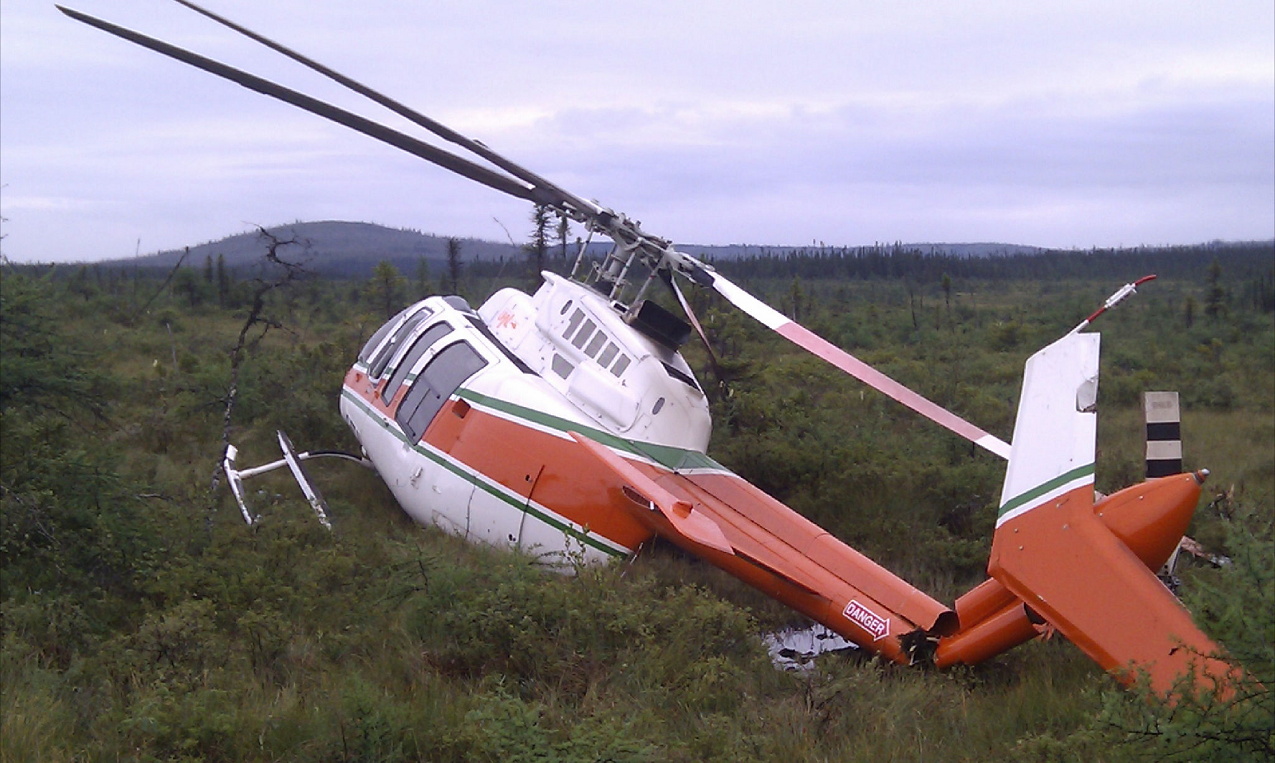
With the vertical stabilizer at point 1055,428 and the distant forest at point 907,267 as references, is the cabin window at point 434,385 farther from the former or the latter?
the distant forest at point 907,267

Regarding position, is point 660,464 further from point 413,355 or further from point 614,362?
point 413,355

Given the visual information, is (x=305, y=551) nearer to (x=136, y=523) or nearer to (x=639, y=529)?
(x=136, y=523)

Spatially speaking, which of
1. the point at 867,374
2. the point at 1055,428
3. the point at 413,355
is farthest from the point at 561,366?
the point at 1055,428

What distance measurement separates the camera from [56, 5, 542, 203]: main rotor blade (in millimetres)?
7820

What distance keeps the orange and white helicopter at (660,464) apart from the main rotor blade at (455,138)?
18mm

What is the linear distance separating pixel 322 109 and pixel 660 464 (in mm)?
4269

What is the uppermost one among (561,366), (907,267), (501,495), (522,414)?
(907,267)

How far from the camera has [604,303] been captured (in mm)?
9398

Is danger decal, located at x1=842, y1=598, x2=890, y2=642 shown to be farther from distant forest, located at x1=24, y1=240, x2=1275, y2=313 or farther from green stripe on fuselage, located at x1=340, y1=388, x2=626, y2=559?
distant forest, located at x1=24, y1=240, x2=1275, y2=313

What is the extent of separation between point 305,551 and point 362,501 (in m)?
3.58

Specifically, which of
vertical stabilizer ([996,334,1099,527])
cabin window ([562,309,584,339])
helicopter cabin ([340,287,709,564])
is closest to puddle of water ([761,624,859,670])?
helicopter cabin ([340,287,709,564])

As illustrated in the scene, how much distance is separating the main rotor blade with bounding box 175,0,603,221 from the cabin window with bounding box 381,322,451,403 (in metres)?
2.01

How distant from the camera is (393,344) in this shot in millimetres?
11117

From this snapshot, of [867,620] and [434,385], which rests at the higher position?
[434,385]
